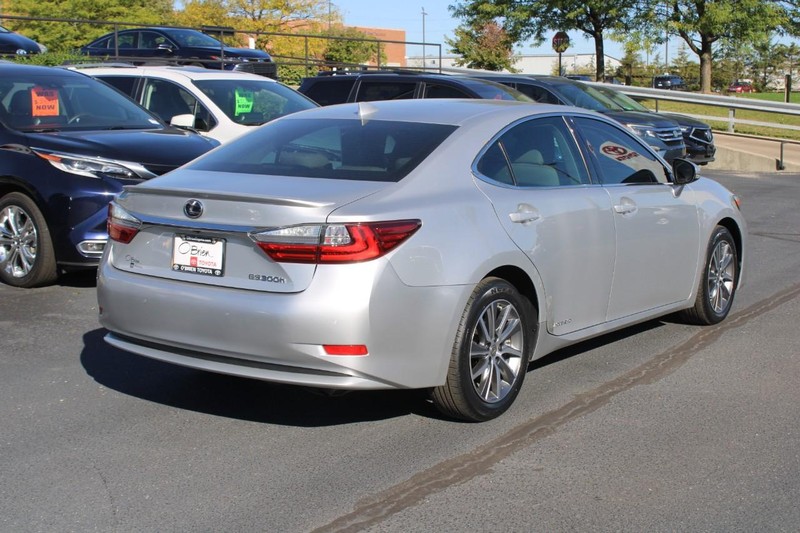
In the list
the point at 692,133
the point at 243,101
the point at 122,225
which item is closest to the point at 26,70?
the point at 243,101

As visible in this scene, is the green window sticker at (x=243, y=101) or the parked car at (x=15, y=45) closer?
the green window sticker at (x=243, y=101)

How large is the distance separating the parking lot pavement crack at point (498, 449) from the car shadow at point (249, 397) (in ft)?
1.88

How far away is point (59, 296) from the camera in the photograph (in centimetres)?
812

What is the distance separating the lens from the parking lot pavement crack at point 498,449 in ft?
13.4

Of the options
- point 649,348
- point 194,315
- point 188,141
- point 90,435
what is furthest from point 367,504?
point 188,141

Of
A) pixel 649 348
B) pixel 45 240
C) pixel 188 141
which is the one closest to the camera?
pixel 649 348

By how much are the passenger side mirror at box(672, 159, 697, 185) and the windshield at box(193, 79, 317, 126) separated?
6113mm

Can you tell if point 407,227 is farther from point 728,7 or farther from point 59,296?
point 728,7

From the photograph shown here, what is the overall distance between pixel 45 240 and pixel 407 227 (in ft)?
14.3

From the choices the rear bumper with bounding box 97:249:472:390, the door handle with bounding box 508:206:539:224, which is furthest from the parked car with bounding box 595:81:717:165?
the rear bumper with bounding box 97:249:472:390

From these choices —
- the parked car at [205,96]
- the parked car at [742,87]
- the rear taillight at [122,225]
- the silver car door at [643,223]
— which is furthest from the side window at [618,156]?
the parked car at [742,87]

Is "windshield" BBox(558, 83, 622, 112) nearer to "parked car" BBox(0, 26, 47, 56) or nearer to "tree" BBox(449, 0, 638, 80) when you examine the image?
"parked car" BBox(0, 26, 47, 56)

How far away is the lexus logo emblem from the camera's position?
4.84m

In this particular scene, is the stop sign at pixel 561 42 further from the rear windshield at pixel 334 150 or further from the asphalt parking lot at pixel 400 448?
the rear windshield at pixel 334 150
